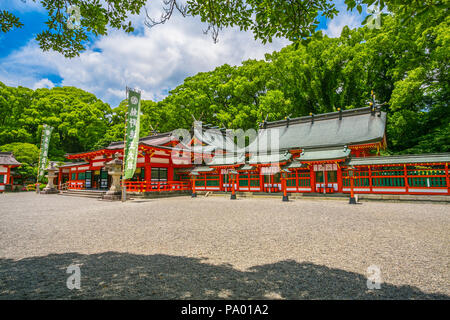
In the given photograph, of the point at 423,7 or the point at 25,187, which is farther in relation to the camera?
the point at 25,187

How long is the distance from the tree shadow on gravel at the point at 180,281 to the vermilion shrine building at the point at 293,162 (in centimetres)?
1168

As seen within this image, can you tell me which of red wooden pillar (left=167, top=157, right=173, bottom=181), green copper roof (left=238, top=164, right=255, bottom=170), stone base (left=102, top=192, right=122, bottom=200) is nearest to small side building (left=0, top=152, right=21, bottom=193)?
stone base (left=102, top=192, right=122, bottom=200)

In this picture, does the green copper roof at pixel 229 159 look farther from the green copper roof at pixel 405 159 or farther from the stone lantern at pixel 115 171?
the green copper roof at pixel 405 159

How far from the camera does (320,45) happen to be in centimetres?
2381

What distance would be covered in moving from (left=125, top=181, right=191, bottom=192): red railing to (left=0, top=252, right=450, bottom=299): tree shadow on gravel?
13.9 metres

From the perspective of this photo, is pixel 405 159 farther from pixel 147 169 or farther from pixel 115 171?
pixel 115 171

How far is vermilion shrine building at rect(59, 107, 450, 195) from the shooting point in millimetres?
13562

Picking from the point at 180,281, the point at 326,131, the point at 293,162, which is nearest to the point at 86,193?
the point at 293,162

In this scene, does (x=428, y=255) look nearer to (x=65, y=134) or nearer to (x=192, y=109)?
(x=192, y=109)

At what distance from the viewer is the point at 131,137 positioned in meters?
14.6

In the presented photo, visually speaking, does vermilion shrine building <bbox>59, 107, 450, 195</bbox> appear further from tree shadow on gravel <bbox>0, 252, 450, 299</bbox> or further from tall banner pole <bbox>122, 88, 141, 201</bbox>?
tree shadow on gravel <bbox>0, 252, 450, 299</bbox>
